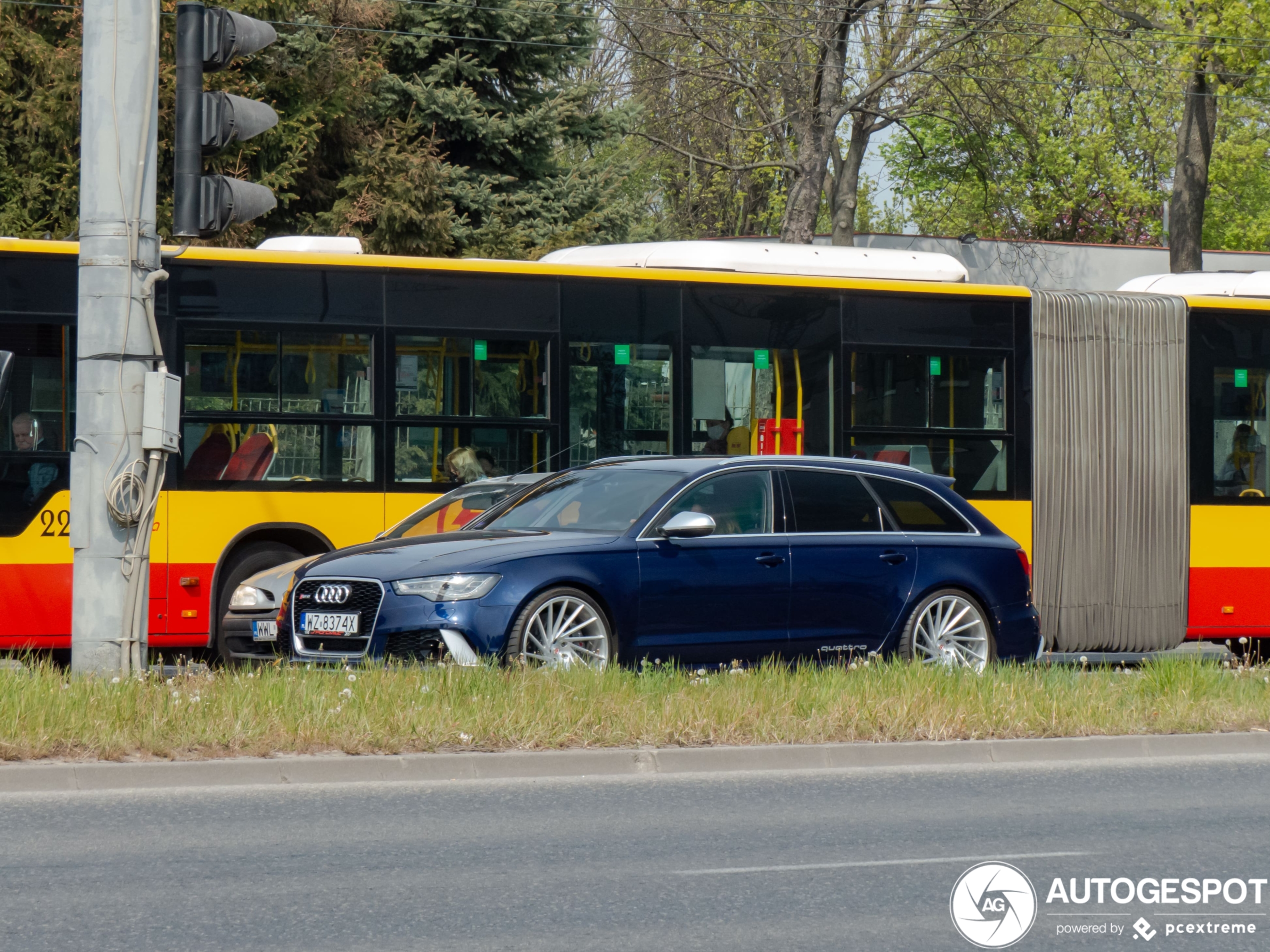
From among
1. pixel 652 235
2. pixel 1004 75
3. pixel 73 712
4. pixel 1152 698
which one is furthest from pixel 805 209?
pixel 73 712

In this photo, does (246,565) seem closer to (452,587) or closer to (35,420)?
(35,420)

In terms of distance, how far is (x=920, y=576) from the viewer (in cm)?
1162

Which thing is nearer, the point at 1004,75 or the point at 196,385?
the point at 196,385

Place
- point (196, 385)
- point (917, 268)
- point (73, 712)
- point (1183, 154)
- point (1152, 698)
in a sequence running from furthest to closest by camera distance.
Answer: point (1183, 154) → point (917, 268) → point (196, 385) → point (1152, 698) → point (73, 712)

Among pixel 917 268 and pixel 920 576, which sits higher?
pixel 917 268

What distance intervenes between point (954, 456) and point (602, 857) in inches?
354

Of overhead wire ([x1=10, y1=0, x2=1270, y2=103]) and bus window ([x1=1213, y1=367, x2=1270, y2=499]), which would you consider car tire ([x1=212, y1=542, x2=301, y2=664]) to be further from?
overhead wire ([x1=10, y1=0, x2=1270, y2=103])

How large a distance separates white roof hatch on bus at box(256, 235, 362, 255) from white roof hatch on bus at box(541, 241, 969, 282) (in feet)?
5.55

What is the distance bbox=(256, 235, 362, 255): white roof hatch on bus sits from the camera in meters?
13.6

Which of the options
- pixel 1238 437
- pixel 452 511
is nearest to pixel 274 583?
pixel 452 511

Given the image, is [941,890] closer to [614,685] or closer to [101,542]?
[614,685]

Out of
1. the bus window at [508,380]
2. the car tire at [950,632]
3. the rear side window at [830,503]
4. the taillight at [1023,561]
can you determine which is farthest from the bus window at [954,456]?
the car tire at [950,632]

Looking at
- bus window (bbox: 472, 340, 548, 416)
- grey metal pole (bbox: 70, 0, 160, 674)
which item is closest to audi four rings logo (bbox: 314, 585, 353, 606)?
grey metal pole (bbox: 70, 0, 160, 674)

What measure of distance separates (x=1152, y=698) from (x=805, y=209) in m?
19.9
